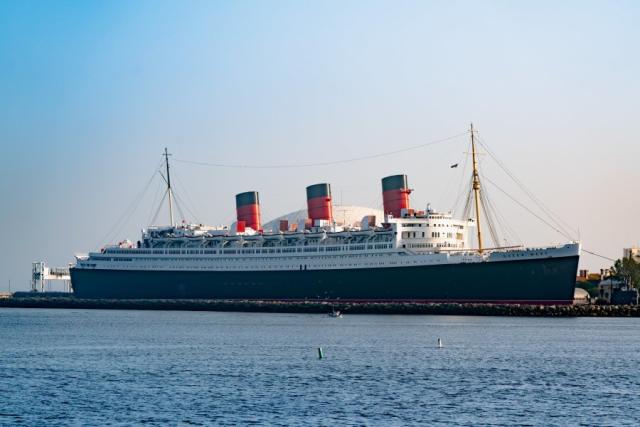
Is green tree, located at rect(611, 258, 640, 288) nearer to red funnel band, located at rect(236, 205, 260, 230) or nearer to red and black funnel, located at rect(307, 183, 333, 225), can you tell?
red and black funnel, located at rect(307, 183, 333, 225)

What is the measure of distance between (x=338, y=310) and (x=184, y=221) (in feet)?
106

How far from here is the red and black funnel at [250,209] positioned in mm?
122125

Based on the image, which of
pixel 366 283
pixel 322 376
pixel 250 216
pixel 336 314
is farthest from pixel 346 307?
pixel 322 376

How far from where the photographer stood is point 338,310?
9906cm

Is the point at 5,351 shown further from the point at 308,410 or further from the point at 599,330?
the point at 599,330

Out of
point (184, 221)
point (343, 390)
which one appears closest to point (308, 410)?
point (343, 390)

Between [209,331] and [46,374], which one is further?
[209,331]

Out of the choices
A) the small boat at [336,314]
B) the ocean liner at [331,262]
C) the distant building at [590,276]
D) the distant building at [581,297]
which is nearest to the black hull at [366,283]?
the ocean liner at [331,262]

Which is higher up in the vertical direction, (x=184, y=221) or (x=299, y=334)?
(x=184, y=221)

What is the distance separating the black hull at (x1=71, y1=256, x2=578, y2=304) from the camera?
93.9 m

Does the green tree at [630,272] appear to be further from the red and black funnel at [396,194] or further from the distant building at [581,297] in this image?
the red and black funnel at [396,194]

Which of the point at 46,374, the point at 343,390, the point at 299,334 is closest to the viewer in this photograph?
the point at 343,390

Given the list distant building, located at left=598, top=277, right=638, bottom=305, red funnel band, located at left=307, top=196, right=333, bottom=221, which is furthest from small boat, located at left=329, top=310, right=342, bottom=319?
distant building, located at left=598, top=277, right=638, bottom=305

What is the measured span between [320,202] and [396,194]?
9.66 m
